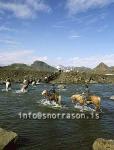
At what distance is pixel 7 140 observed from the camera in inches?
744

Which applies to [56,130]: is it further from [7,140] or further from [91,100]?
A: [91,100]

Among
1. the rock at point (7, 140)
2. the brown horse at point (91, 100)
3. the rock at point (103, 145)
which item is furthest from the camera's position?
the brown horse at point (91, 100)

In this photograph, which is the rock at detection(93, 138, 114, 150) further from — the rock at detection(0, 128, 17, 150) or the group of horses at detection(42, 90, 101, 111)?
the group of horses at detection(42, 90, 101, 111)

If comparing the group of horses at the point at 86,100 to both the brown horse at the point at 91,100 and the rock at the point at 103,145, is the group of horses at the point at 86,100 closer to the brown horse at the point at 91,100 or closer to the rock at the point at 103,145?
the brown horse at the point at 91,100

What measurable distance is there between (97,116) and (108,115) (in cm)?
169

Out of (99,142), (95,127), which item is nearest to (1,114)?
(95,127)

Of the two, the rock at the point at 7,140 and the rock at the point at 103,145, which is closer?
the rock at the point at 103,145

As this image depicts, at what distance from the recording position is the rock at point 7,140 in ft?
61.0

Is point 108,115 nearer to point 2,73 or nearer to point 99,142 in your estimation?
point 99,142

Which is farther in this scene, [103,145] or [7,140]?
[7,140]

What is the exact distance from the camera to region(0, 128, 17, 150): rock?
732 inches

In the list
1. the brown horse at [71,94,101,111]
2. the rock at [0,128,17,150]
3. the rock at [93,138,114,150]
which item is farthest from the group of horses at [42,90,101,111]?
the rock at [0,128,17,150]

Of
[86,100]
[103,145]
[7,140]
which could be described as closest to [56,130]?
[7,140]

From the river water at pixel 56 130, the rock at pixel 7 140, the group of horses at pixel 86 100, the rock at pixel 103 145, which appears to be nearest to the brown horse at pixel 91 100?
the group of horses at pixel 86 100
